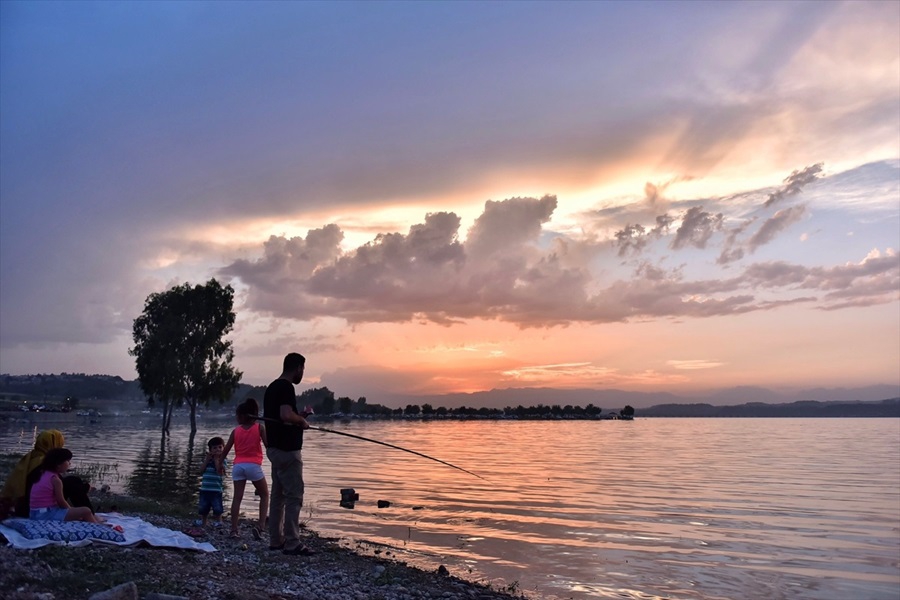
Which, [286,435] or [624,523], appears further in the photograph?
[624,523]

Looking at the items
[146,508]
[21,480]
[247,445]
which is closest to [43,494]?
[21,480]

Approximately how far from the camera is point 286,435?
10242 mm

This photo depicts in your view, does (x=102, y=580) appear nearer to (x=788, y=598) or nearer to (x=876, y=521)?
(x=788, y=598)

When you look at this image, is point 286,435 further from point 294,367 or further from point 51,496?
point 51,496

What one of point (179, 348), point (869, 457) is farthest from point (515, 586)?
point (179, 348)

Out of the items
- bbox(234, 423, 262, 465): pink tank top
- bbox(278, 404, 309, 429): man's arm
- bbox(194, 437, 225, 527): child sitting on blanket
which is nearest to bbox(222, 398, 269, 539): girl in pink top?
bbox(234, 423, 262, 465): pink tank top

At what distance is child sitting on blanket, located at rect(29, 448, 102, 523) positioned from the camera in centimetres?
990

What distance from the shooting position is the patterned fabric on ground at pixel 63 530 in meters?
9.01

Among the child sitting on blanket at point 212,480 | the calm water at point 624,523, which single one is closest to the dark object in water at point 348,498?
the calm water at point 624,523

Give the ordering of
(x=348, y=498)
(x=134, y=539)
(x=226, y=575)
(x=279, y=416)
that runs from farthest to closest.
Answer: (x=348, y=498) → (x=279, y=416) → (x=134, y=539) → (x=226, y=575)

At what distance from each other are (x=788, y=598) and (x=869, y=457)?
4534 cm

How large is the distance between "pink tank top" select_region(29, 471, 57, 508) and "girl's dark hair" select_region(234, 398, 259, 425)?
9.47 ft

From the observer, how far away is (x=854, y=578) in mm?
14320

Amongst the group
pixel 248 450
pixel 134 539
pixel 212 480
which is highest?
pixel 248 450
